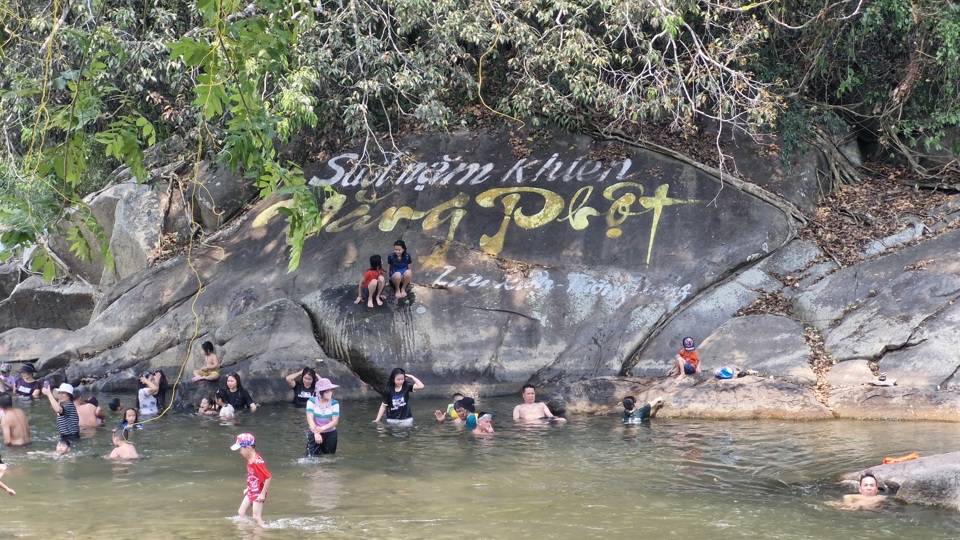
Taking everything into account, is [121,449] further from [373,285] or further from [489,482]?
[373,285]

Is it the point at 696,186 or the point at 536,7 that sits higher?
the point at 536,7

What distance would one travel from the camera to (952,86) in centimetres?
1800

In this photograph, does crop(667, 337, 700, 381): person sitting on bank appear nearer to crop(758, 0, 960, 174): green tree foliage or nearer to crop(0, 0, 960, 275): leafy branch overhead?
crop(0, 0, 960, 275): leafy branch overhead

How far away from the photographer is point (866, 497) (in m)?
10.4

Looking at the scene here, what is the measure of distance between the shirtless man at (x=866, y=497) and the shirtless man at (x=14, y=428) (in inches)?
405

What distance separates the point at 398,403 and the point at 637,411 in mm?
3414

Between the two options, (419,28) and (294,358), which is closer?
(294,358)

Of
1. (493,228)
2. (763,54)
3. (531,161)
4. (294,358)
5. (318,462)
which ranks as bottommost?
(318,462)

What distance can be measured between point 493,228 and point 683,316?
3.97 meters

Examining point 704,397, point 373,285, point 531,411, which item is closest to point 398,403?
point 531,411

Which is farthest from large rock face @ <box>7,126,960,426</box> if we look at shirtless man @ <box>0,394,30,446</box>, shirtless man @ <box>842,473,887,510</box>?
shirtless man @ <box>842,473,887,510</box>

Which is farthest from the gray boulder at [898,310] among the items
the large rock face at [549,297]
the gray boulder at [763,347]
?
the gray boulder at [763,347]

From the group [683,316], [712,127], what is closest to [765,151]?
[712,127]

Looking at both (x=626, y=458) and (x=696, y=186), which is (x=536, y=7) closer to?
(x=696, y=186)
